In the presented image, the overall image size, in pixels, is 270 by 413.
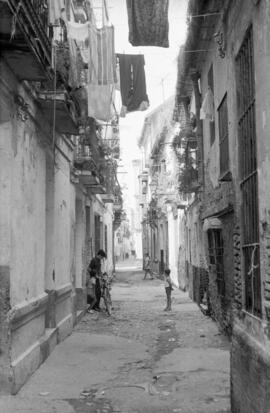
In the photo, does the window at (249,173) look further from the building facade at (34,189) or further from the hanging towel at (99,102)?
the hanging towel at (99,102)

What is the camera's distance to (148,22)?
8469 millimetres

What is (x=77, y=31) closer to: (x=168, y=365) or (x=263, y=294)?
(x=168, y=365)

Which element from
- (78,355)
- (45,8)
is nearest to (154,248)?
(78,355)

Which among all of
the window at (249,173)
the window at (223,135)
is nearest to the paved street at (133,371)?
the window at (249,173)

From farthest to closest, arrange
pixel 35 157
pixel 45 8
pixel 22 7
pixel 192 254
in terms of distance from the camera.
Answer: pixel 192 254 < pixel 35 157 < pixel 45 8 < pixel 22 7

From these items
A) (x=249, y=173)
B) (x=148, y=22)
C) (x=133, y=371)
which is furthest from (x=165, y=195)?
(x=249, y=173)

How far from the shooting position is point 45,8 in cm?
746

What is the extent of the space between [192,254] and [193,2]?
10.2 m

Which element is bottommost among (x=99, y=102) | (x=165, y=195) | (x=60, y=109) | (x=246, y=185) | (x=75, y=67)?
(x=246, y=185)

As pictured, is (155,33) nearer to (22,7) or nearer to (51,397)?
(22,7)

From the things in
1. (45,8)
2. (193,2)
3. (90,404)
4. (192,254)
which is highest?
(193,2)

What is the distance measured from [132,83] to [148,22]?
9.27ft

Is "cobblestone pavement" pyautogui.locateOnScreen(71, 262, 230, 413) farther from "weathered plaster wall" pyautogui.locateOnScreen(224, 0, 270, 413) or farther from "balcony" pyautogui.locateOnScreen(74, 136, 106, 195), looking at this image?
"balcony" pyautogui.locateOnScreen(74, 136, 106, 195)

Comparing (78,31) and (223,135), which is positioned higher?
(78,31)
